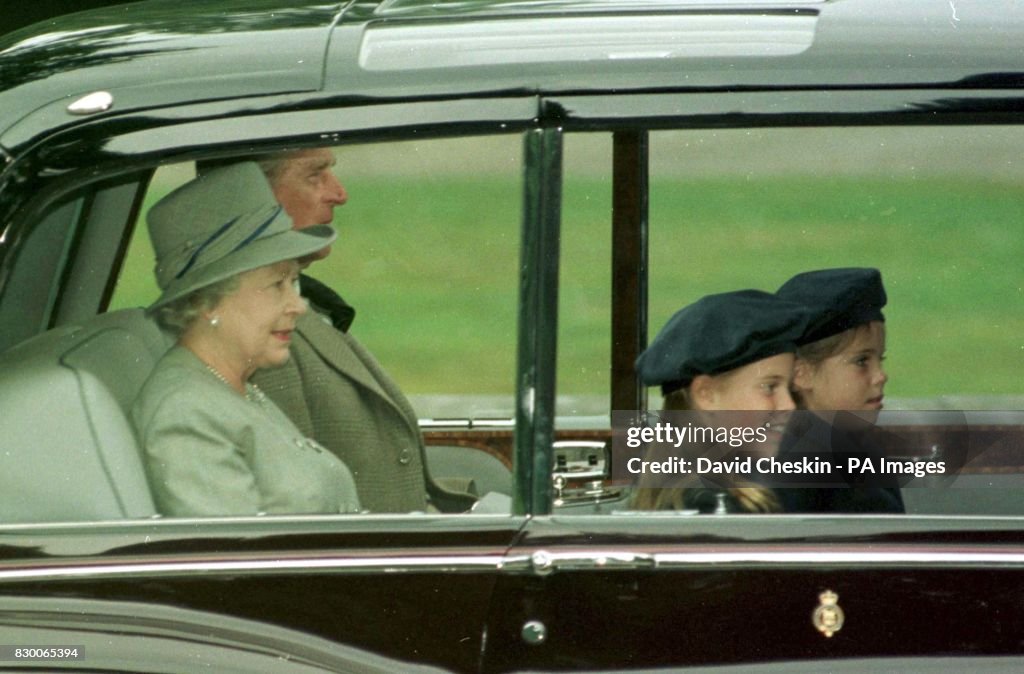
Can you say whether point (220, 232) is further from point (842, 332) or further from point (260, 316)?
point (842, 332)

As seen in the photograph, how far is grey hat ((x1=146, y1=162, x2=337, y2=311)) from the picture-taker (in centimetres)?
252

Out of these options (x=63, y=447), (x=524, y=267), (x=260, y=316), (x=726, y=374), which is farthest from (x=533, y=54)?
(x=63, y=447)

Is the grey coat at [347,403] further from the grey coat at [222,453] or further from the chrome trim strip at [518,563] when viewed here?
the chrome trim strip at [518,563]

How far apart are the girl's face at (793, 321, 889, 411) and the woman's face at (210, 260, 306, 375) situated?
833 mm

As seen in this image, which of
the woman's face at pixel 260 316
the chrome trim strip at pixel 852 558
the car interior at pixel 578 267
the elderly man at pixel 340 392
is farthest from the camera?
the woman's face at pixel 260 316

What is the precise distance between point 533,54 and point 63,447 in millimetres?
924

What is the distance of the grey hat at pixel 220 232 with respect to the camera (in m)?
2.52

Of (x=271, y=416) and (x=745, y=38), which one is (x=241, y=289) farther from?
(x=745, y=38)

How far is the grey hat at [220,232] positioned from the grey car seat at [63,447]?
233 mm

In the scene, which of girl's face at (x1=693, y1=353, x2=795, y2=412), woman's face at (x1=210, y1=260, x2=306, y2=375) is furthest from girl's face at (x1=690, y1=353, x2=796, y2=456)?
woman's face at (x1=210, y1=260, x2=306, y2=375)

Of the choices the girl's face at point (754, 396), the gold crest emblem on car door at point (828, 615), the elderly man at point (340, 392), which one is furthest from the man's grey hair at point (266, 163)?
the gold crest emblem on car door at point (828, 615)

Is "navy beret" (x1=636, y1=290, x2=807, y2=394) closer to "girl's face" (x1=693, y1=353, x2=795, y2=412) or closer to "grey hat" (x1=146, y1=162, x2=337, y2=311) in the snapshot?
"girl's face" (x1=693, y1=353, x2=795, y2=412)

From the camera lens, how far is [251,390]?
2727 millimetres

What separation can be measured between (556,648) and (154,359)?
0.88 meters
